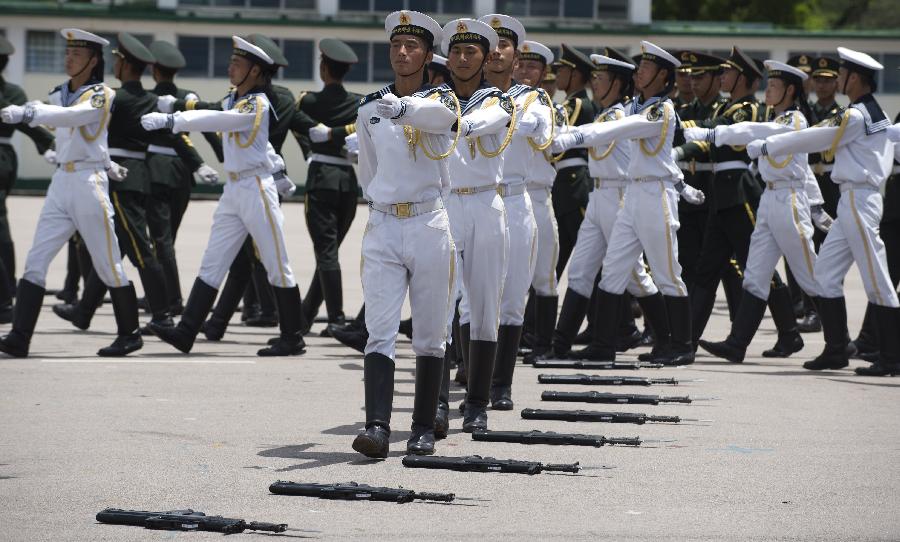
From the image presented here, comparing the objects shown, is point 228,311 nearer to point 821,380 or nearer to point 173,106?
point 173,106

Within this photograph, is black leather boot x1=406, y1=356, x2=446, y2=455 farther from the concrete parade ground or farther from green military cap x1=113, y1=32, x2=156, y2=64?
green military cap x1=113, y1=32, x2=156, y2=64

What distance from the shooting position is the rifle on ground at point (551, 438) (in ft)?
25.9

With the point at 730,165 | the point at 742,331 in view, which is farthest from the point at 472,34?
the point at 730,165

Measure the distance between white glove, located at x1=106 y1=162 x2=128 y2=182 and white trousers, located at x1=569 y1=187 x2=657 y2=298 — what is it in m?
3.26

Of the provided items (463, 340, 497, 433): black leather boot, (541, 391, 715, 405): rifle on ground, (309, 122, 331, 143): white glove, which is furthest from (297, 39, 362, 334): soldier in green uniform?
(463, 340, 497, 433): black leather boot

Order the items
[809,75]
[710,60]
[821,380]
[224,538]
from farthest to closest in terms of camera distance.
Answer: [809,75] → [710,60] → [821,380] → [224,538]

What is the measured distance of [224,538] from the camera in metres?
5.77

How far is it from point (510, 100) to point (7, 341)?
4460 millimetres

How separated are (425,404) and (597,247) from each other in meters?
4.41

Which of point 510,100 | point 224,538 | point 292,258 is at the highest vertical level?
point 510,100

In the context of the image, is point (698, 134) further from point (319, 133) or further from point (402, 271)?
point (402, 271)

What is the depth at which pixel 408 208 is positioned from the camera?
7.61 m

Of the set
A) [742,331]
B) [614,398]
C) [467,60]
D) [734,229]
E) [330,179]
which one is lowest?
[742,331]

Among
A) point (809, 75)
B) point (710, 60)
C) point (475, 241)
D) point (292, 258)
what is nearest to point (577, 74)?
point (710, 60)
